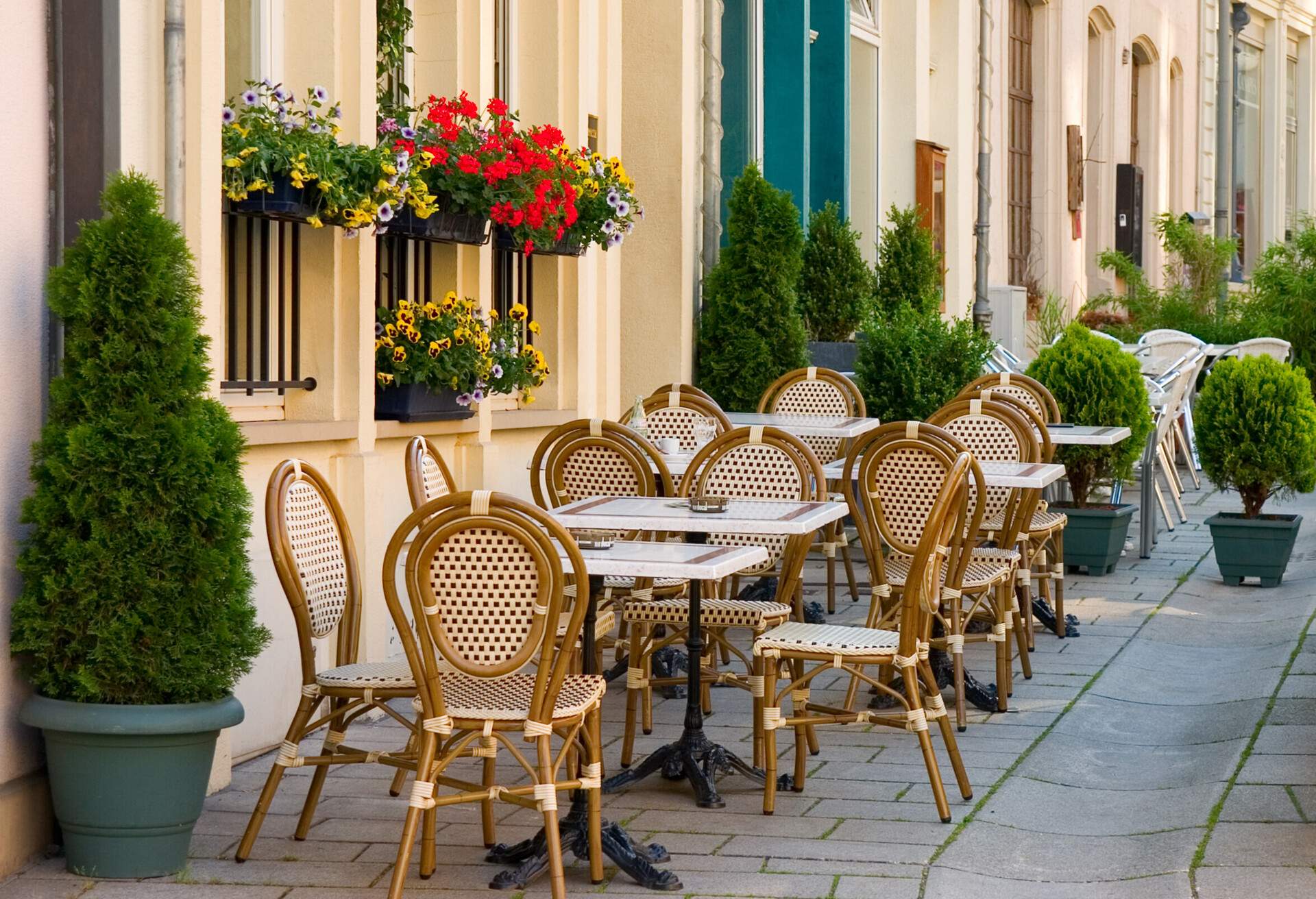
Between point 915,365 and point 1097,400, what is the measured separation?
98cm

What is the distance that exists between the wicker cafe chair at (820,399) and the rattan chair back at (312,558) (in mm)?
4159

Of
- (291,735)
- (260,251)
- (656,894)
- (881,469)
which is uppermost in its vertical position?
(260,251)

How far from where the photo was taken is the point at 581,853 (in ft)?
14.2

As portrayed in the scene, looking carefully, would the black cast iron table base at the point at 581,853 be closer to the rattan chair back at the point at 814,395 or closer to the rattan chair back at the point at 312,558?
the rattan chair back at the point at 312,558

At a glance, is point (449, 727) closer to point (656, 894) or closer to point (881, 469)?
point (656, 894)

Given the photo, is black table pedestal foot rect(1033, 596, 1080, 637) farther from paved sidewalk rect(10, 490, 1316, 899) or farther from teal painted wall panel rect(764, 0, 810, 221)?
teal painted wall panel rect(764, 0, 810, 221)

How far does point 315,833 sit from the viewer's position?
15.2ft

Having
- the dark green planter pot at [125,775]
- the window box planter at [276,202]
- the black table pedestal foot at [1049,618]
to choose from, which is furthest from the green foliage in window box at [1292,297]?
the dark green planter pot at [125,775]

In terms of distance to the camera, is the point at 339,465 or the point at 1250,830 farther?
the point at 339,465

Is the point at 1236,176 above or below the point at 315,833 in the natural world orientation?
above

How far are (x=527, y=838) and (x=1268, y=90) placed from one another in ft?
85.9

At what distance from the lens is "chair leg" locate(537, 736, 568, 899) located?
3.92 meters

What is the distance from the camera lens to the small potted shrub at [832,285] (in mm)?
10688

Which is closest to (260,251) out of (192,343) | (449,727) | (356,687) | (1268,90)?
(192,343)
